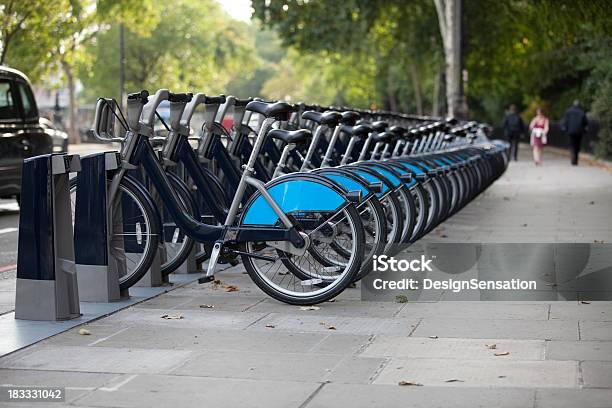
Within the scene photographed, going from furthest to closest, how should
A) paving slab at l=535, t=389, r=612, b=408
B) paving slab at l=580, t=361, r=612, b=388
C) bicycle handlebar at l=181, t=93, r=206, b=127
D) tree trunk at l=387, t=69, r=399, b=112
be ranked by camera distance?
tree trunk at l=387, t=69, r=399, b=112 → bicycle handlebar at l=181, t=93, r=206, b=127 → paving slab at l=580, t=361, r=612, b=388 → paving slab at l=535, t=389, r=612, b=408

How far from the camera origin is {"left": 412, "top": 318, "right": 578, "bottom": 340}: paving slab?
662cm

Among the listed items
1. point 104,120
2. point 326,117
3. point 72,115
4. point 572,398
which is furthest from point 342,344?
point 72,115

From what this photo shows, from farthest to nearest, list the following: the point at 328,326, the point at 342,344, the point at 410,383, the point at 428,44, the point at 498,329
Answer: the point at 428,44 → the point at 328,326 → the point at 498,329 → the point at 342,344 → the point at 410,383

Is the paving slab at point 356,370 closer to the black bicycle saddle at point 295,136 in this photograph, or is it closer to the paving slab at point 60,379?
the paving slab at point 60,379

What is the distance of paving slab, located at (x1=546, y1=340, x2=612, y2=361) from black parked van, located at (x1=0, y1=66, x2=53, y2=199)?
33.4 ft

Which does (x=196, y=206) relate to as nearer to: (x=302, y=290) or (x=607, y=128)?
(x=302, y=290)

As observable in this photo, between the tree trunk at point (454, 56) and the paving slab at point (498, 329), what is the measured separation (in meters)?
22.2

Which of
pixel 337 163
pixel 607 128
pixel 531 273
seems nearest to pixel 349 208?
pixel 531 273

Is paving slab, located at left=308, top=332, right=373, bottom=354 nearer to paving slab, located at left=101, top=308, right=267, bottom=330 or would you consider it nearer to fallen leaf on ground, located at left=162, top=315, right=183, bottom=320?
paving slab, located at left=101, top=308, right=267, bottom=330

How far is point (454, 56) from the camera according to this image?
29719 mm

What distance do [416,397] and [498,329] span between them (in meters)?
1.77

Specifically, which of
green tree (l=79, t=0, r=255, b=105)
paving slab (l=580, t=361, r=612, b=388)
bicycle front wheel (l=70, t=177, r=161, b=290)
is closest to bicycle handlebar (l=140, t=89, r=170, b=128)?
bicycle front wheel (l=70, t=177, r=161, b=290)

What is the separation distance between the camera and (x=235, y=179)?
9.02m

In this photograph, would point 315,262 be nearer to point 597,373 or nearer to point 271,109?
point 271,109
